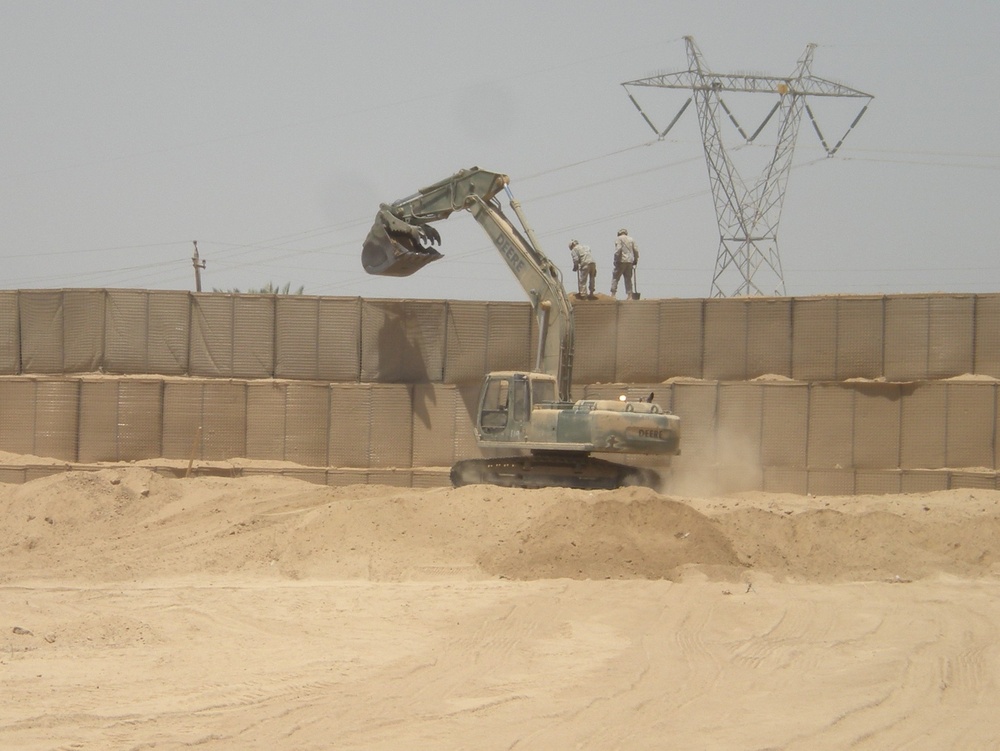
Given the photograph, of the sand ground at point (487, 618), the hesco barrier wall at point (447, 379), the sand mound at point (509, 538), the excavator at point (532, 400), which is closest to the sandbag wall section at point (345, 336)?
the hesco barrier wall at point (447, 379)

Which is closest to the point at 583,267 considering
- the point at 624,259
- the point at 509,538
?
the point at 624,259

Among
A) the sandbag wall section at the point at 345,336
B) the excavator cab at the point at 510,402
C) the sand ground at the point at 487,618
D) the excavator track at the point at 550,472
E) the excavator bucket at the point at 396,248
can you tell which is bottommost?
the sand ground at the point at 487,618

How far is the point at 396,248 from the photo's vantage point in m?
21.0

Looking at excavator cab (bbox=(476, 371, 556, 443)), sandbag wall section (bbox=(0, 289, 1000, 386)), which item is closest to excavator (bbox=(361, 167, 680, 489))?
excavator cab (bbox=(476, 371, 556, 443))

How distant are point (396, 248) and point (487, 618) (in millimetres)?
11066

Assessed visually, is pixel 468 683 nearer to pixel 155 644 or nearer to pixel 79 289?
pixel 155 644

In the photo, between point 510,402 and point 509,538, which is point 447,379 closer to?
point 510,402

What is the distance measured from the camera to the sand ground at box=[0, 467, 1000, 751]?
736 cm

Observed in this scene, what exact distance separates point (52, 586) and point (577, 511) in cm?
583

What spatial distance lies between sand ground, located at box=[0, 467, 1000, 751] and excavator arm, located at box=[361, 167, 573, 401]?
→ 3.38 m

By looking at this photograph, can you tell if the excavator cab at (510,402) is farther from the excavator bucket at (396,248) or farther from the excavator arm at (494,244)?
the excavator bucket at (396,248)

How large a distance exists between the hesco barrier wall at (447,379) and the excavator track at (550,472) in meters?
1.84

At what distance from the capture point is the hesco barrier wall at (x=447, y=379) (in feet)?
62.5

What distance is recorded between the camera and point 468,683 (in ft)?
27.5
